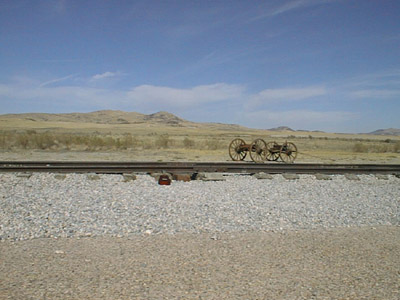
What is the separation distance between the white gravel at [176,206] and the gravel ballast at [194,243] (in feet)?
0.09

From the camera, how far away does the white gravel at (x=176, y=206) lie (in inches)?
259

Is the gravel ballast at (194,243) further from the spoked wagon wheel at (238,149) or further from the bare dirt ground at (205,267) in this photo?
the spoked wagon wheel at (238,149)

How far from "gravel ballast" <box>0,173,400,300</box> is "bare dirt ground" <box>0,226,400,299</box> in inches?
0.6

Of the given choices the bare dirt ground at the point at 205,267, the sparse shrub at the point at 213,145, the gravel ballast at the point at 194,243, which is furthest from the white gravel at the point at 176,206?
the sparse shrub at the point at 213,145

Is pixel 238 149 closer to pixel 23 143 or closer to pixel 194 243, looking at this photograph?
pixel 194 243

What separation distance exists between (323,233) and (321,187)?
4.88m

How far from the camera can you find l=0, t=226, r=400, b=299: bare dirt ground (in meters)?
4.08

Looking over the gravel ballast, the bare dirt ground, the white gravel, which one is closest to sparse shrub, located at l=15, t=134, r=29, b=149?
the white gravel

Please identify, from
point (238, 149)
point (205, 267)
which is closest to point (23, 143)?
point (238, 149)

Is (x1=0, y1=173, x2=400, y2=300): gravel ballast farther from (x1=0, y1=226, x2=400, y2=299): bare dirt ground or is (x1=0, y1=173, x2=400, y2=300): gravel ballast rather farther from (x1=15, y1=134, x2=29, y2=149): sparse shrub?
(x1=15, y1=134, x2=29, y2=149): sparse shrub

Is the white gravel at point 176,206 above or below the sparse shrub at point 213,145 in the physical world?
below

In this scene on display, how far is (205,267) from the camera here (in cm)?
480

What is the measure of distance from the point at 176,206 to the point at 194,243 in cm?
228

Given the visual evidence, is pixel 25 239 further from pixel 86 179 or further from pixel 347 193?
pixel 347 193
